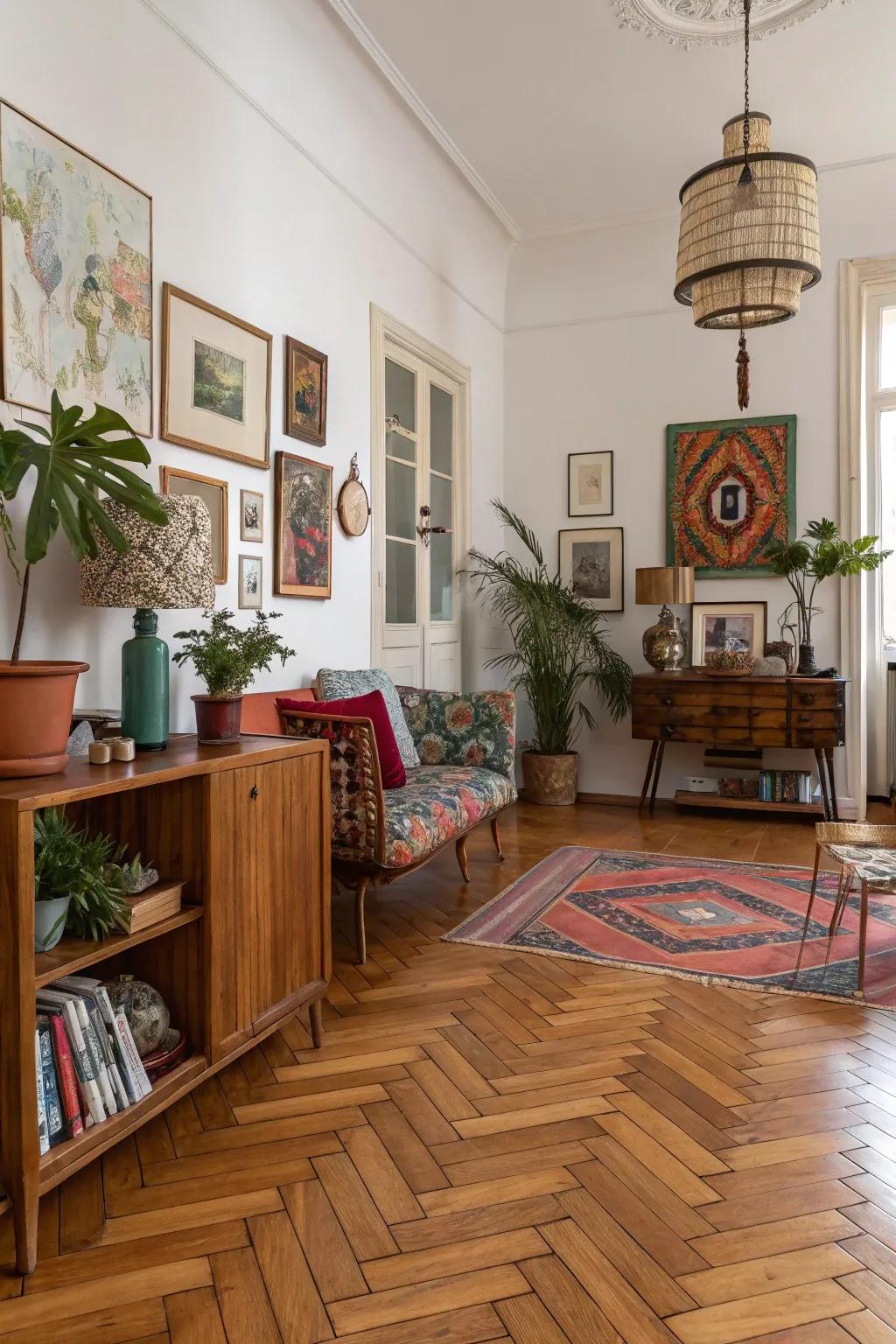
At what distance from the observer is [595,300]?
5891 mm

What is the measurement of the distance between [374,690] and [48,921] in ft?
7.35

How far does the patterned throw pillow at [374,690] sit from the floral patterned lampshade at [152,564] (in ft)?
4.62

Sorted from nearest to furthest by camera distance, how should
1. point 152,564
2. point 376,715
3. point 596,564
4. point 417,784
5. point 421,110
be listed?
1. point 152,564
2. point 376,715
3. point 417,784
4. point 421,110
5. point 596,564

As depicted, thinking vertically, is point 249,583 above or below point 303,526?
below

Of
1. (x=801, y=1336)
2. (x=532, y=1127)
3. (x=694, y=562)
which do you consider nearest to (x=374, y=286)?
(x=694, y=562)

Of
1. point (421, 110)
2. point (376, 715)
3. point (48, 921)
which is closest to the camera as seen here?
point (48, 921)

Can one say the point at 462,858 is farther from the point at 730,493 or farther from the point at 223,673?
the point at 730,493

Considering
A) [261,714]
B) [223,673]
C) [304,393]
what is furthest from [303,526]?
[223,673]

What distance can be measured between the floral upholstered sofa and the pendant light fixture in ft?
6.02

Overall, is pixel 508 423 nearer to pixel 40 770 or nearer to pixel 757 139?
pixel 757 139

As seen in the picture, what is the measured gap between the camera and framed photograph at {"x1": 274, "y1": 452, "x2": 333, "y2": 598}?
355cm

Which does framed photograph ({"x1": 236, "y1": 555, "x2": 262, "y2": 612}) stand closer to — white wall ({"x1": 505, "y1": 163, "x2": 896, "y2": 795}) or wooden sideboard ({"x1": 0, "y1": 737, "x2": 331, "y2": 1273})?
wooden sideboard ({"x1": 0, "y1": 737, "x2": 331, "y2": 1273})

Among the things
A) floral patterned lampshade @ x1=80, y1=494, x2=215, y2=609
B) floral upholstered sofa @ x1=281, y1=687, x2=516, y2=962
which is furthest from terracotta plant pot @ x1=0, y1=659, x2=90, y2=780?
floral upholstered sofa @ x1=281, y1=687, x2=516, y2=962

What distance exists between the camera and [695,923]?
130 inches
